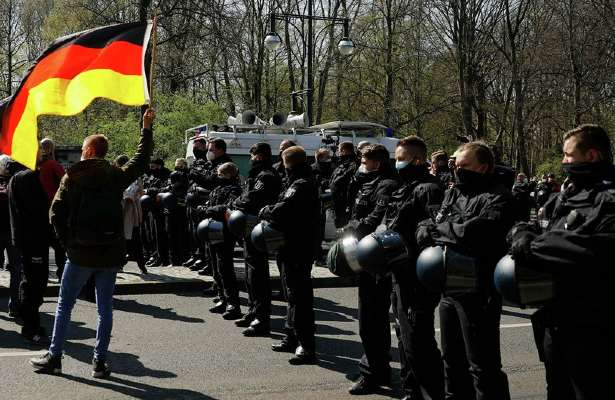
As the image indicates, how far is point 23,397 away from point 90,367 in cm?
89

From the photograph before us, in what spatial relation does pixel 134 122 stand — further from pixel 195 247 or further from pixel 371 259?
pixel 371 259

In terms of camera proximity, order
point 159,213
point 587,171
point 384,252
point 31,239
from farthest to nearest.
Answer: point 159,213 → point 31,239 → point 384,252 → point 587,171

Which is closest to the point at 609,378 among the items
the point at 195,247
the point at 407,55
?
the point at 195,247

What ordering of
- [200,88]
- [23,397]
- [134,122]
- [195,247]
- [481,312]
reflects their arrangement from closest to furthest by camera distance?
1. [481,312]
2. [23,397]
3. [195,247]
4. [134,122]
5. [200,88]

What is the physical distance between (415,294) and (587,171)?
1.66 m

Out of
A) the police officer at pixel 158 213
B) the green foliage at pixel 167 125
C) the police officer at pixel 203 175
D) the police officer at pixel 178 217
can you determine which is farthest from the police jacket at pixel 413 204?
the green foliage at pixel 167 125

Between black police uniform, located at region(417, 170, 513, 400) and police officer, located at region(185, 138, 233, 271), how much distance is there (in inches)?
193

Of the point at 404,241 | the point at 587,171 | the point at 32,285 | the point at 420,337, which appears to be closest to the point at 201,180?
the point at 32,285

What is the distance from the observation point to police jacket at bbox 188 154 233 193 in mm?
9281

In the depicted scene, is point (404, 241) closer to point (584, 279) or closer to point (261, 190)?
point (584, 279)

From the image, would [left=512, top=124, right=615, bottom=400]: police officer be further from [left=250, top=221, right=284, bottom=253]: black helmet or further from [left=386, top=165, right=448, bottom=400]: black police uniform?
[left=250, top=221, right=284, bottom=253]: black helmet

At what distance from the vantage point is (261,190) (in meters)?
7.66

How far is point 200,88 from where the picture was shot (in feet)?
107

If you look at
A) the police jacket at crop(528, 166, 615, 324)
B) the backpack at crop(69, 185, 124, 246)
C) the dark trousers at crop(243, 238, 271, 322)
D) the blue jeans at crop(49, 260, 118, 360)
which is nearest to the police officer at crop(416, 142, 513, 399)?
the police jacket at crop(528, 166, 615, 324)
